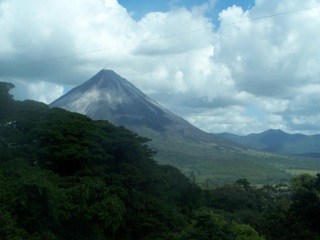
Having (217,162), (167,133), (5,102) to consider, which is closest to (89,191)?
(5,102)

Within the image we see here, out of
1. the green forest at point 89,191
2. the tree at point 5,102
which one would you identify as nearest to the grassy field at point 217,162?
the green forest at point 89,191

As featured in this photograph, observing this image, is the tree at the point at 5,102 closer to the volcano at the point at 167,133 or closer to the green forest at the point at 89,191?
the green forest at the point at 89,191

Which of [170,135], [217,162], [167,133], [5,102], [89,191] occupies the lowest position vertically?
[89,191]

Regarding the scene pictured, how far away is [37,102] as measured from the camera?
84.7 feet

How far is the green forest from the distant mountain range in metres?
77.3

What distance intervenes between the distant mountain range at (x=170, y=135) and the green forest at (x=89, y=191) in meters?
77.3

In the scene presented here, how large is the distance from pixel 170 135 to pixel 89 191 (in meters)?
125

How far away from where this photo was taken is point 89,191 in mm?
17203

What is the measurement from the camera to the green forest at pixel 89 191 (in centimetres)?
1408

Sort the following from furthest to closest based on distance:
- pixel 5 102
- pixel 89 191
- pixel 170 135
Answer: pixel 170 135 → pixel 5 102 → pixel 89 191

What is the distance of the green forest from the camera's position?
1408 cm

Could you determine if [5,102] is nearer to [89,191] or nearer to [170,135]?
[89,191]

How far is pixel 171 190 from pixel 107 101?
466 ft

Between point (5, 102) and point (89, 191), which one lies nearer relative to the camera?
point (89, 191)
